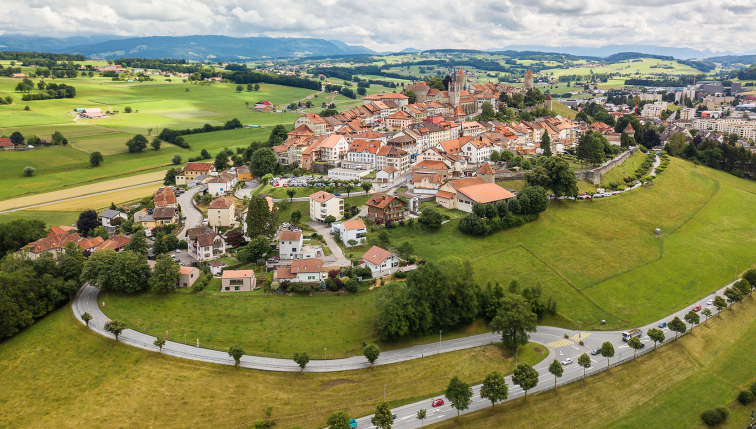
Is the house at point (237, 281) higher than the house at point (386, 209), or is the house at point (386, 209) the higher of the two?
the house at point (386, 209)

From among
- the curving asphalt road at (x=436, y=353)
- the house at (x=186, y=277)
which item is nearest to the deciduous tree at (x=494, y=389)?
the curving asphalt road at (x=436, y=353)

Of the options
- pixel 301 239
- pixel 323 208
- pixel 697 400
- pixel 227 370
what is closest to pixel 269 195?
pixel 323 208

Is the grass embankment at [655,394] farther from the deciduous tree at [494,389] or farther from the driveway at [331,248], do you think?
the driveway at [331,248]

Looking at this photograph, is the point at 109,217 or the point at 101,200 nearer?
the point at 109,217

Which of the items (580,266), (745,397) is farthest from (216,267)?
(745,397)

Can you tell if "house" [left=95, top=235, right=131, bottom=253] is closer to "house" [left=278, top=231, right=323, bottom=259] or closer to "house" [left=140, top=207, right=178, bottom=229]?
"house" [left=140, top=207, right=178, bottom=229]

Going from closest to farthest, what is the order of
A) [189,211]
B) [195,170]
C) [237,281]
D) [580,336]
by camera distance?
[580,336], [237,281], [189,211], [195,170]

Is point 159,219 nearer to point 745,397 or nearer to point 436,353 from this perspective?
point 436,353
